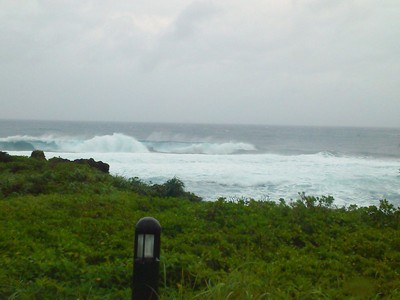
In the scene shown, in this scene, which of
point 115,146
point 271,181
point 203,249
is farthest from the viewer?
point 115,146

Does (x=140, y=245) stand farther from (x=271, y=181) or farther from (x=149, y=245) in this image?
(x=271, y=181)

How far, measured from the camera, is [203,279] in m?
4.23

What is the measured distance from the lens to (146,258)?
3.22 m

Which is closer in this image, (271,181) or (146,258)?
(146,258)

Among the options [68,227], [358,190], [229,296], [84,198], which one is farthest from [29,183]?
[358,190]

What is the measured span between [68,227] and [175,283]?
2262 mm

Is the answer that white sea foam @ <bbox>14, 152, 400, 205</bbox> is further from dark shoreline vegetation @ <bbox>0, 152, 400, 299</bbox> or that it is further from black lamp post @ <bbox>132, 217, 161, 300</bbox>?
black lamp post @ <bbox>132, 217, 161, 300</bbox>

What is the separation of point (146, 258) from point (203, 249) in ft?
6.88

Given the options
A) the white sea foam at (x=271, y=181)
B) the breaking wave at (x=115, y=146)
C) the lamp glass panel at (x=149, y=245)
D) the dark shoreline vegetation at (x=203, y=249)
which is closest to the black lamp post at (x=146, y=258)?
the lamp glass panel at (x=149, y=245)

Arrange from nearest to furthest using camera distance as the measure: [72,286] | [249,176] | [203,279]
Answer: [72,286] < [203,279] < [249,176]

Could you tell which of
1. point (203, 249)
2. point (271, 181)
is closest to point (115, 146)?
point (271, 181)

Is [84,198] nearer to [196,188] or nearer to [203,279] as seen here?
[203,279]

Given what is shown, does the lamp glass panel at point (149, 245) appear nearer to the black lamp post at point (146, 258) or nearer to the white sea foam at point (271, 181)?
the black lamp post at point (146, 258)

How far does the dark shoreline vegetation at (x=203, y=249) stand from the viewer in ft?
13.0
